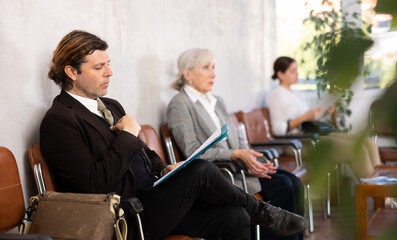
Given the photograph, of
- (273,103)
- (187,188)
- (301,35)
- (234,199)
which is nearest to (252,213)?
(234,199)

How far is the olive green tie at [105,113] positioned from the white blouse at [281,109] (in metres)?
2.55

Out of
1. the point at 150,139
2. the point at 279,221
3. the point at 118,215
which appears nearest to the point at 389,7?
the point at 118,215

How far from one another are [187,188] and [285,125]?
2.58 meters

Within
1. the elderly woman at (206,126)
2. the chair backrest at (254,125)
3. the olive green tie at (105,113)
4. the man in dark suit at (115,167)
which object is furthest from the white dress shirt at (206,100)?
the olive green tie at (105,113)

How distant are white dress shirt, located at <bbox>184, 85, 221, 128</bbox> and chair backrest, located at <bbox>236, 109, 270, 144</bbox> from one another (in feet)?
2.64

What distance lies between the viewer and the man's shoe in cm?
272

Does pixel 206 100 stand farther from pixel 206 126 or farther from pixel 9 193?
pixel 9 193

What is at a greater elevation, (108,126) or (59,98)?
(59,98)

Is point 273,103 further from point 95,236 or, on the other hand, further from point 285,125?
point 95,236

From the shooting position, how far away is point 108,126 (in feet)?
8.23

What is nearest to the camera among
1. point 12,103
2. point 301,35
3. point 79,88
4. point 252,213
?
point 301,35

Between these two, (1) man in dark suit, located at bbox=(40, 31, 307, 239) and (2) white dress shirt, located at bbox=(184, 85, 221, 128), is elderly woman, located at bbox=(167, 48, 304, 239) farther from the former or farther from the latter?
(1) man in dark suit, located at bbox=(40, 31, 307, 239)

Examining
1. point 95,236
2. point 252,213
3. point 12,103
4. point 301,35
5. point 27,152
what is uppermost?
point 301,35

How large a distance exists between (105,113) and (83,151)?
1.15 feet
